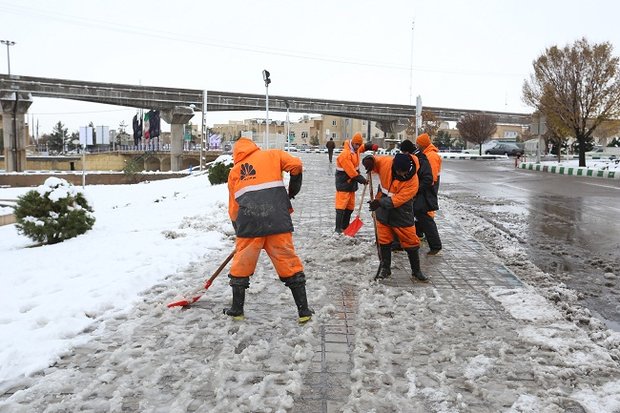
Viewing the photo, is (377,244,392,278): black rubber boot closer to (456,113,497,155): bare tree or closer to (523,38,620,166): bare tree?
(523,38,620,166): bare tree

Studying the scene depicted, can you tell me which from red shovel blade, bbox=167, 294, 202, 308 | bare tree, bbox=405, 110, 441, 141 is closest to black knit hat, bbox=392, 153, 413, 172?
red shovel blade, bbox=167, 294, 202, 308

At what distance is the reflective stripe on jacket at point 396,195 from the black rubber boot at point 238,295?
199cm

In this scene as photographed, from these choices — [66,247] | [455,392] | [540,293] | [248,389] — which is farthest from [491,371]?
[66,247]

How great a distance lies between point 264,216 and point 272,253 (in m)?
0.34

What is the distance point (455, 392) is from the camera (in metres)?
3.41

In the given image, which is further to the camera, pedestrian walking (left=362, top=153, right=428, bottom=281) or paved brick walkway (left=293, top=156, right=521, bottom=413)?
pedestrian walking (left=362, top=153, right=428, bottom=281)

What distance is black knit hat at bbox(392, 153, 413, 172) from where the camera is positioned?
584 centimetres

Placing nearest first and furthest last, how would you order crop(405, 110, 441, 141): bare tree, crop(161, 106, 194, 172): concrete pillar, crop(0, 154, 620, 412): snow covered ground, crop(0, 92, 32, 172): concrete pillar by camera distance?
crop(0, 154, 620, 412): snow covered ground < crop(0, 92, 32, 172): concrete pillar < crop(161, 106, 194, 172): concrete pillar < crop(405, 110, 441, 141): bare tree

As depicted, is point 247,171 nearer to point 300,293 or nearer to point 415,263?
point 300,293

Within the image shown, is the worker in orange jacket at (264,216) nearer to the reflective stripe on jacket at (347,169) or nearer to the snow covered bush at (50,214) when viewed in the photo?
the reflective stripe on jacket at (347,169)

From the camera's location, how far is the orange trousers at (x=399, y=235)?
600cm

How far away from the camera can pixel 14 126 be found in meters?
46.3

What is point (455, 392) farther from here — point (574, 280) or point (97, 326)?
point (574, 280)

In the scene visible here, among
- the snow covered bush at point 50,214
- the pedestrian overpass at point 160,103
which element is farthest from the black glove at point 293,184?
the pedestrian overpass at point 160,103
